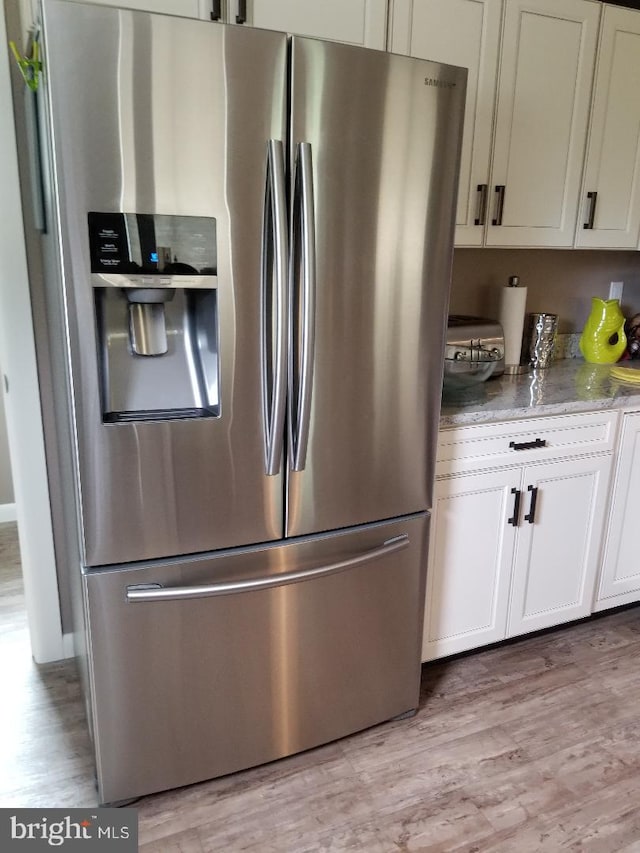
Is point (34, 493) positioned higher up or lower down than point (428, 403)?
lower down

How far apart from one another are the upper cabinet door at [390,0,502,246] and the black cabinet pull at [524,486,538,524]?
875 millimetres

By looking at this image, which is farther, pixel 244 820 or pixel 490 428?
pixel 490 428

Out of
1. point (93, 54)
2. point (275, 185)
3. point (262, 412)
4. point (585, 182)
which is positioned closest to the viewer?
point (93, 54)

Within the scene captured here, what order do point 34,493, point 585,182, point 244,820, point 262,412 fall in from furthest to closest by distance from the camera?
point 585,182
point 34,493
point 244,820
point 262,412

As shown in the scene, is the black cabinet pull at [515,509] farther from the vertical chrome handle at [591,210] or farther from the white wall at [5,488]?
the white wall at [5,488]

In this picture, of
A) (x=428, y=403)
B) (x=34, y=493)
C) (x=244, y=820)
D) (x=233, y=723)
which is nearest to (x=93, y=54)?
(x=428, y=403)

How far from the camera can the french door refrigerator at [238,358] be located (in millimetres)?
1315

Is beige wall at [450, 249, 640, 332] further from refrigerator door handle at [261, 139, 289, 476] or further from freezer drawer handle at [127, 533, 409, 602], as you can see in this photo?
refrigerator door handle at [261, 139, 289, 476]

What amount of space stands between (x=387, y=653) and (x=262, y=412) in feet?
2.82

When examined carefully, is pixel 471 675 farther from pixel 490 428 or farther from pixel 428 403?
pixel 428 403

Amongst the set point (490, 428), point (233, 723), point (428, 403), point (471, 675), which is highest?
point (428, 403)

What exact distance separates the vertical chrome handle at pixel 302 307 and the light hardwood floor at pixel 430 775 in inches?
35.9

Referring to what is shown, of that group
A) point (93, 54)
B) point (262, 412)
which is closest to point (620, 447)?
point (262, 412)

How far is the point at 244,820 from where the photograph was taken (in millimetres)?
1693
